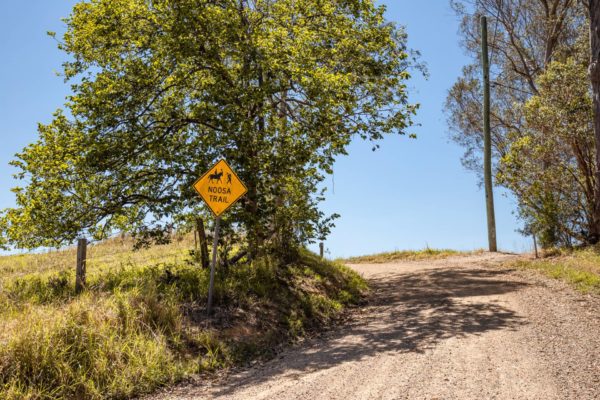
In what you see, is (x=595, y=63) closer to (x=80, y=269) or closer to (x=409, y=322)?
(x=409, y=322)

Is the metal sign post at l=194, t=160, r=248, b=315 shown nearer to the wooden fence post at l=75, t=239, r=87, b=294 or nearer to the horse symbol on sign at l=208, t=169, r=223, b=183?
the horse symbol on sign at l=208, t=169, r=223, b=183

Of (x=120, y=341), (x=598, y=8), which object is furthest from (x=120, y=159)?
(x=598, y=8)

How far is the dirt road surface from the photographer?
20.2 ft

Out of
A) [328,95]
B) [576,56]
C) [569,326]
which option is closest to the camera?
[569,326]

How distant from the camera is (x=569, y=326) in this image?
9055 mm

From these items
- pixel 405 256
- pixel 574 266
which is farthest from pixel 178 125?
pixel 405 256

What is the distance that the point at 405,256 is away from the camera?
25.3 meters

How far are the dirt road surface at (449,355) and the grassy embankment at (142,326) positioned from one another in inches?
24.8

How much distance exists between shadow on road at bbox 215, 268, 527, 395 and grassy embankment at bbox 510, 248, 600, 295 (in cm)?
139

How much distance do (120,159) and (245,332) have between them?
6.07 metres

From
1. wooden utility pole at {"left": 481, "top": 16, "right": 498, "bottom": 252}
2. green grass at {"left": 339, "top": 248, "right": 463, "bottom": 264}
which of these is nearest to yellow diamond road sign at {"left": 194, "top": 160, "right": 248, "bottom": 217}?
green grass at {"left": 339, "top": 248, "right": 463, "bottom": 264}

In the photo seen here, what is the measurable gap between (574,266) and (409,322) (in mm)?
7748

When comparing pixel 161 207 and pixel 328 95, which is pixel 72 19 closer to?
pixel 161 207

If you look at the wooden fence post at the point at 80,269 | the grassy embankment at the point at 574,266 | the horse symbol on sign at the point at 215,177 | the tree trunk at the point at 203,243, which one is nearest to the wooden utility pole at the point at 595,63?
the grassy embankment at the point at 574,266
